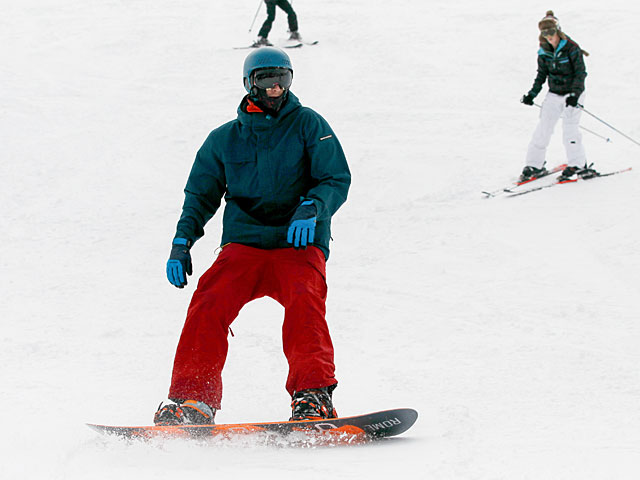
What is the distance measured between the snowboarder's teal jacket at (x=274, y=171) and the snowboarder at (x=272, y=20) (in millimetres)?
10602

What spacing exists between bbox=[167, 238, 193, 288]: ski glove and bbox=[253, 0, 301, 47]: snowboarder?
427 inches

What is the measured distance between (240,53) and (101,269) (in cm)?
840

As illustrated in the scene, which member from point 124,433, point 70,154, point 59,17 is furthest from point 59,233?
point 59,17

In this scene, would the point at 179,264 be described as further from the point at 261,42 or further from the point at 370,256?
the point at 261,42

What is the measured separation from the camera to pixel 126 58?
1373 cm

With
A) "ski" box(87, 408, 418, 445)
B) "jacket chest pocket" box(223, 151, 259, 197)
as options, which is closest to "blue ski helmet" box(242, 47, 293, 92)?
"jacket chest pocket" box(223, 151, 259, 197)

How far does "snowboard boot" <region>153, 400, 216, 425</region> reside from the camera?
9.65ft

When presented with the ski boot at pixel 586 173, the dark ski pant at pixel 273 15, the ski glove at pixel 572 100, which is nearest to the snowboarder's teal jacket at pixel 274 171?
the ski glove at pixel 572 100

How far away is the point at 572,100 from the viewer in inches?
304

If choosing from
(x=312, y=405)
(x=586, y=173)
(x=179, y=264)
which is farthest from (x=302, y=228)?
(x=586, y=173)

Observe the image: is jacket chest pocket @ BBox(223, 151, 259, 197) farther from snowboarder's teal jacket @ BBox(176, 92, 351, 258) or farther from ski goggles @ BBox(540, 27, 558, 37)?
ski goggles @ BBox(540, 27, 558, 37)

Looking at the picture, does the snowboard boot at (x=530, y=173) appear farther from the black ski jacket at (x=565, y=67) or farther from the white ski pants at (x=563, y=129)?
the black ski jacket at (x=565, y=67)

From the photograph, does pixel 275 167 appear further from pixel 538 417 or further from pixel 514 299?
pixel 514 299

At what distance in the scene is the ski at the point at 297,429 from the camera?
2.80 meters
